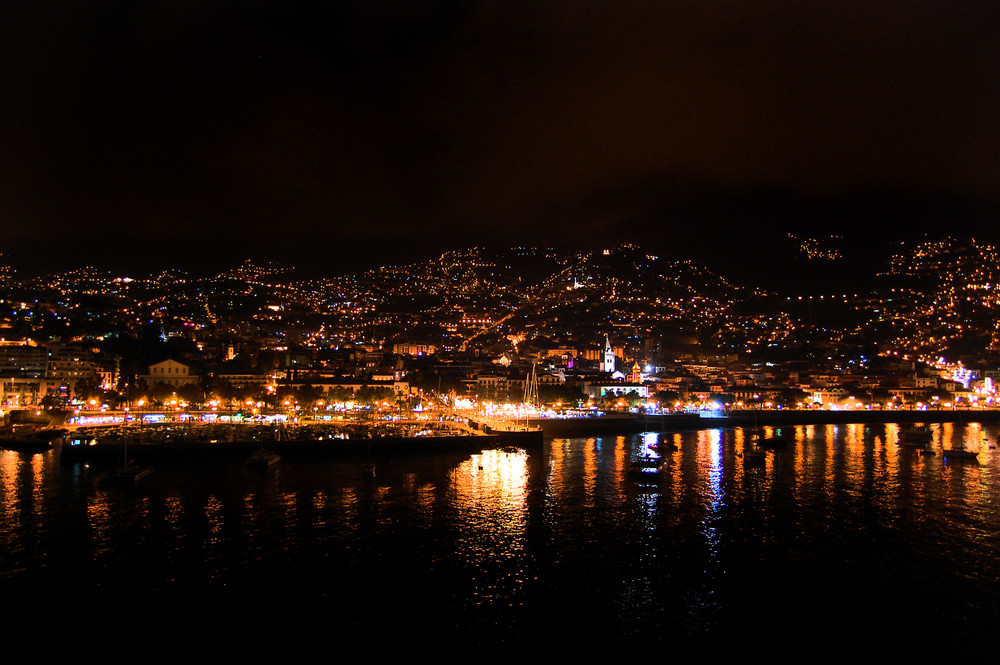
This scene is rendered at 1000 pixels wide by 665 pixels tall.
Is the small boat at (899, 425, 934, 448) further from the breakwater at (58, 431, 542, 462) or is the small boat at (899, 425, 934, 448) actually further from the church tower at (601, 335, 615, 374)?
the church tower at (601, 335, 615, 374)

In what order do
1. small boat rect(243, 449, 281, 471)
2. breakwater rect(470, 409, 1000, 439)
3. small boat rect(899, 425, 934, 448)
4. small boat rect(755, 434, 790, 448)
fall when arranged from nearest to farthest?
small boat rect(243, 449, 281, 471) → small boat rect(755, 434, 790, 448) → small boat rect(899, 425, 934, 448) → breakwater rect(470, 409, 1000, 439)

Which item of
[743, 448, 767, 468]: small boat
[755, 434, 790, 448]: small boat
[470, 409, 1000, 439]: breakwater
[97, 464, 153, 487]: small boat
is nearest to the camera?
[97, 464, 153, 487]: small boat

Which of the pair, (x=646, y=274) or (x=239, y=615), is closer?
(x=239, y=615)

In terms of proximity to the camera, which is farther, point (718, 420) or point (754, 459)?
point (718, 420)

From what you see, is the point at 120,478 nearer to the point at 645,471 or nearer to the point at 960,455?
the point at 645,471

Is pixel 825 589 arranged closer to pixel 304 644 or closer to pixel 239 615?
pixel 304 644

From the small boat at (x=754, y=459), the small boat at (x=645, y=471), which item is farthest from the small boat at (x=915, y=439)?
the small boat at (x=645, y=471)

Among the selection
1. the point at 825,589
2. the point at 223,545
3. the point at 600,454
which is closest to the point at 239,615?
the point at 223,545

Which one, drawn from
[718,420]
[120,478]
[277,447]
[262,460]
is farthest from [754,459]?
[120,478]

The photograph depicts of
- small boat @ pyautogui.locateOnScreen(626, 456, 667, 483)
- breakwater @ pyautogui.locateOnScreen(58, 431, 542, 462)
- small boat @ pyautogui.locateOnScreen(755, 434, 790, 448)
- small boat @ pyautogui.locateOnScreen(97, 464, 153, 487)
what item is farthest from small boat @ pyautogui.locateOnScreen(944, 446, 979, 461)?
small boat @ pyautogui.locateOnScreen(97, 464, 153, 487)
